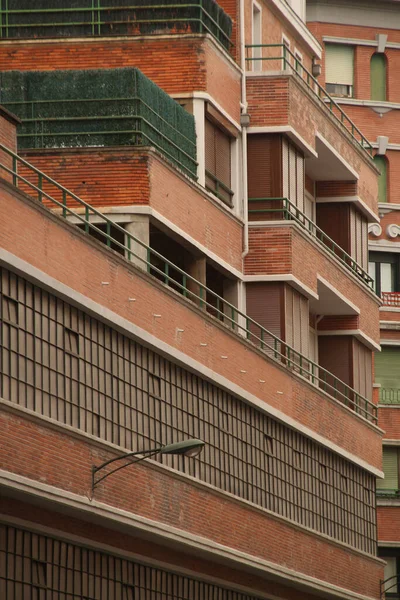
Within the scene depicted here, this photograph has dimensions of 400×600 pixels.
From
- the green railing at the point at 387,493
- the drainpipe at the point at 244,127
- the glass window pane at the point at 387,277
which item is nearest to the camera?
the drainpipe at the point at 244,127

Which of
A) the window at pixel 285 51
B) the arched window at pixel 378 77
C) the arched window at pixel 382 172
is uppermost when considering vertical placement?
the arched window at pixel 378 77

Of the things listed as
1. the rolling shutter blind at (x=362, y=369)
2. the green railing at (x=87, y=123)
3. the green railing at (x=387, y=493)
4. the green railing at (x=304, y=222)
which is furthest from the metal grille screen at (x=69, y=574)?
the green railing at (x=387, y=493)

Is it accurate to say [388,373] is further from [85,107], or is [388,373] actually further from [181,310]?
[181,310]

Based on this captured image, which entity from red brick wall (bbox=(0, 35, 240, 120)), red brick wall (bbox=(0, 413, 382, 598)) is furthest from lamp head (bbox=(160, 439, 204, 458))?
red brick wall (bbox=(0, 35, 240, 120))

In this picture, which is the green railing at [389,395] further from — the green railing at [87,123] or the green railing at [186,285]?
the green railing at [87,123]

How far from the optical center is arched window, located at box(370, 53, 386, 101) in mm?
67438

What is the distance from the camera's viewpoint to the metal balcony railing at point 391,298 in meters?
65.1

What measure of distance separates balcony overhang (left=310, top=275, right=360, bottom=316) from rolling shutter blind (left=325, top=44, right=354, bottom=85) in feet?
55.9

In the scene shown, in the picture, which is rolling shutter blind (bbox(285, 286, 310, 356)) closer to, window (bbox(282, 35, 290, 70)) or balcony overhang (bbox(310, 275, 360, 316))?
balcony overhang (bbox(310, 275, 360, 316))

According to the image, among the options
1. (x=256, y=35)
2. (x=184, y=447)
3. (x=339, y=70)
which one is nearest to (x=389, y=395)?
(x=339, y=70)

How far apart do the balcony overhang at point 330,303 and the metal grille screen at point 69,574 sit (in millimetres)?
12317

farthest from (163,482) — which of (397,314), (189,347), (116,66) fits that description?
(397,314)

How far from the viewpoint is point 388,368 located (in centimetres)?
6494

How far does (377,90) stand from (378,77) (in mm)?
444
